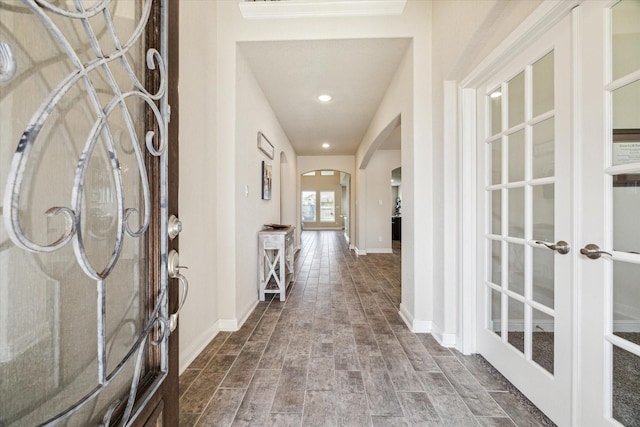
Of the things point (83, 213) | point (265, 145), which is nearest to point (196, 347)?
point (83, 213)

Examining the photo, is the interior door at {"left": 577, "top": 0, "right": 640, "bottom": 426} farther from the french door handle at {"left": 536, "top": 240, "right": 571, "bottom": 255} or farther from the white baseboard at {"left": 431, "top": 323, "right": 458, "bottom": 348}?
the white baseboard at {"left": 431, "top": 323, "right": 458, "bottom": 348}

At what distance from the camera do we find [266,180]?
3.70m

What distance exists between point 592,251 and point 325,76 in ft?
9.37

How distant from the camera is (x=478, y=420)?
1.40 metres

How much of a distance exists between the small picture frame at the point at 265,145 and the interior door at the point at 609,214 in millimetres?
2895

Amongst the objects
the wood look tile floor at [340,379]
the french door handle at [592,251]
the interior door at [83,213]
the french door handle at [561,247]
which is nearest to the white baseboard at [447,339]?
the wood look tile floor at [340,379]

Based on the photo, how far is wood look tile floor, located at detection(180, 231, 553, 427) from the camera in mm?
1423

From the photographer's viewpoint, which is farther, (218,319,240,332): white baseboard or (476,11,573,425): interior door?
(218,319,240,332): white baseboard

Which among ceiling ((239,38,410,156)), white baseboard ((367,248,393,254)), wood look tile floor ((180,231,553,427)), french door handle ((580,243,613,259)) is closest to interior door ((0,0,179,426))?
wood look tile floor ((180,231,553,427))

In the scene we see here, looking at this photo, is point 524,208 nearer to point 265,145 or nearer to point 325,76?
point 325,76

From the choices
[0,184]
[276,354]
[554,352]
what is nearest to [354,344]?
[276,354]

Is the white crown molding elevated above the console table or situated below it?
above

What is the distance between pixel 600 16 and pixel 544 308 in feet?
4.43

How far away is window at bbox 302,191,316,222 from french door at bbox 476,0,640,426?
1287 centimetres
